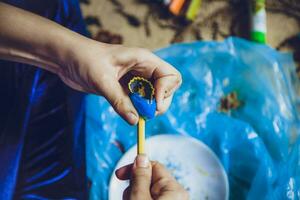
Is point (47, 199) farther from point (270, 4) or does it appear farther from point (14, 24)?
point (270, 4)

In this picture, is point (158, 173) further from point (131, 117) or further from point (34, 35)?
point (34, 35)

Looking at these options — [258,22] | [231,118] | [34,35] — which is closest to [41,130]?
[34,35]

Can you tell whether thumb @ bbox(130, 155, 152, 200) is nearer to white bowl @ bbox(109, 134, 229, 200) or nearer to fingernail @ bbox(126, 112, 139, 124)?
fingernail @ bbox(126, 112, 139, 124)

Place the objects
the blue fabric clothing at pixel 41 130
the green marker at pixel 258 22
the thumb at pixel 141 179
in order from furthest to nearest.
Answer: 1. the green marker at pixel 258 22
2. the blue fabric clothing at pixel 41 130
3. the thumb at pixel 141 179

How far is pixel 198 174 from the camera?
87 cm

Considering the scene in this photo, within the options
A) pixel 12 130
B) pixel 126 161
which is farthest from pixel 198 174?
pixel 12 130

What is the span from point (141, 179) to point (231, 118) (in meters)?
0.40

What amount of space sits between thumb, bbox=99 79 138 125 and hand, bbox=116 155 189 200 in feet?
0.24

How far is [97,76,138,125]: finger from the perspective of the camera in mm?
574

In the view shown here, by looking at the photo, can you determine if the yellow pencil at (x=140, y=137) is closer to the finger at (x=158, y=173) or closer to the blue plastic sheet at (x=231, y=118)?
the finger at (x=158, y=173)

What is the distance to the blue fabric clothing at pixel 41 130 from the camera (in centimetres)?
76

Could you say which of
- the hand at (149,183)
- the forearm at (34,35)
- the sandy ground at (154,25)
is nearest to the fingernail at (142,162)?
the hand at (149,183)

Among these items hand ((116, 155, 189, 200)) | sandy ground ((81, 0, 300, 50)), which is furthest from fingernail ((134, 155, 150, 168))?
sandy ground ((81, 0, 300, 50))

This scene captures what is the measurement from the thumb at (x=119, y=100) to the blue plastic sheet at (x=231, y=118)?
296mm
